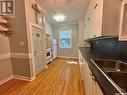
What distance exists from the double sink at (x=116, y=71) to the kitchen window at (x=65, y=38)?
4.82 metres

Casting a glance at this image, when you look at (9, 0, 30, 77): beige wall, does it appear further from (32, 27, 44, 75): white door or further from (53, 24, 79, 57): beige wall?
(53, 24, 79, 57): beige wall

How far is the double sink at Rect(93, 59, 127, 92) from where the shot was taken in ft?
3.06

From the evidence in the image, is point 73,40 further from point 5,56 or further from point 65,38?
point 5,56

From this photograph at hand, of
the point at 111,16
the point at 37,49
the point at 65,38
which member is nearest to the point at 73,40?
the point at 65,38

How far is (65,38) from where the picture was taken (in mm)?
6336

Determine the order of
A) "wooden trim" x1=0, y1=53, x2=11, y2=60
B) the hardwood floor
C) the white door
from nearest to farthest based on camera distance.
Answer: the hardwood floor → "wooden trim" x1=0, y1=53, x2=11, y2=60 → the white door

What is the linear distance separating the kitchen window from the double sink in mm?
4822

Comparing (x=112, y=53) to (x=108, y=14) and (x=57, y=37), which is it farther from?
(x=57, y=37)

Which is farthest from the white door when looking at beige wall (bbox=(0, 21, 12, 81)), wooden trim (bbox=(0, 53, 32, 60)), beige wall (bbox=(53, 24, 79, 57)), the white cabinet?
beige wall (bbox=(53, 24, 79, 57))

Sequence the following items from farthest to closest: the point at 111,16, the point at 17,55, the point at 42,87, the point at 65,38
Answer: the point at 65,38 < the point at 17,55 < the point at 42,87 < the point at 111,16

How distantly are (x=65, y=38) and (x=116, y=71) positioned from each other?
5.40m

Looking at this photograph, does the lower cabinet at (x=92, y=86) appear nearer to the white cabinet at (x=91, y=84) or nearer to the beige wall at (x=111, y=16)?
the white cabinet at (x=91, y=84)

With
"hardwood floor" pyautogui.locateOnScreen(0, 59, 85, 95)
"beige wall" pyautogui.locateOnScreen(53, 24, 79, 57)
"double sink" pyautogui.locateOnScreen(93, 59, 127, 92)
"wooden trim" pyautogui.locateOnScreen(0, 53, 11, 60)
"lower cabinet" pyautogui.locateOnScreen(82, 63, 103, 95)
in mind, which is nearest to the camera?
"lower cabinet" pyautogui.locateOnScreen(82, 63, 103, 95)

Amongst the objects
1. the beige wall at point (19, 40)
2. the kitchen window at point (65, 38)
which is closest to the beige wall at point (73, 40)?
the kitchen window at point (65, 38)
